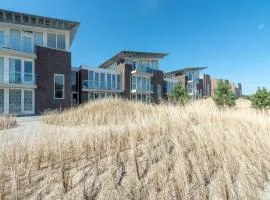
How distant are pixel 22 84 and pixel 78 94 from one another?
378 inches

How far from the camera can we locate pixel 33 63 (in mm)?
20766

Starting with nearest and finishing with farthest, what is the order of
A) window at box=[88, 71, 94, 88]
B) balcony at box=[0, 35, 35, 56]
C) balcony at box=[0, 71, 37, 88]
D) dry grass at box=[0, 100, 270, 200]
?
1. dry grass at box=[0, 100, 270, 200]
2. balcony at box=[0, 71, 37, 88]
3. balcony at box=[0, 35, 35, 56]
4. window at box=[88, 71, 94, 88]

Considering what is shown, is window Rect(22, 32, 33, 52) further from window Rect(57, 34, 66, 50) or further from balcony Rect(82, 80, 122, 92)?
balcony Rect(82, 80, 122, 92)

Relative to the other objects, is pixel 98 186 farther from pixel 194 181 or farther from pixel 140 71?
pixel 140 71

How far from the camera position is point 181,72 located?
50.2 m

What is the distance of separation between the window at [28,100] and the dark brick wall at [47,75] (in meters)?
0.49

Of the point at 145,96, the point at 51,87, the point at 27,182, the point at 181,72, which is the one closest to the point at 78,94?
the point at 51,87

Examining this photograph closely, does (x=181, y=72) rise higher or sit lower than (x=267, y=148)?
higher

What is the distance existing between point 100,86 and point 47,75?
31.4 ft

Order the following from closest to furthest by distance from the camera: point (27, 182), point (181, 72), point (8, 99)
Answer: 1. point (27, 182)
2. point (8, 99)
3. point (181, 72)

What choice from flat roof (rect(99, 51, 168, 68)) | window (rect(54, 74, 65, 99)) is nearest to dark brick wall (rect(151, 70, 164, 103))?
flat roof (rect(99, 51, 168, 68))

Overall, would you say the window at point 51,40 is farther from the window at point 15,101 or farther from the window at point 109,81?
the window at point 109,81

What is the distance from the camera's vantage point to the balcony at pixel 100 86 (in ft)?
92.5

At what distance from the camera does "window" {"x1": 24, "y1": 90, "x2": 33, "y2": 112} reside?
20094mm
